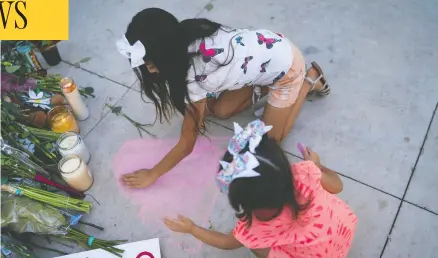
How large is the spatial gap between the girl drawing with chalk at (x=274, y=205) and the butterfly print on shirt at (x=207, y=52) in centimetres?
44

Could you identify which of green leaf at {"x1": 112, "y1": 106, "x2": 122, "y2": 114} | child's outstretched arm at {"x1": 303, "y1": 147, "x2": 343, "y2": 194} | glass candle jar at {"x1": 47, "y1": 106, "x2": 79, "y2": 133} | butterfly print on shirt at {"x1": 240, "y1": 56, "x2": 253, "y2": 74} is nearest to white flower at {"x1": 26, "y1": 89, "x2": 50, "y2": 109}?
glass candle jar at {"x1": 47, "y1": 106, "x2": 79, "y2": 133}

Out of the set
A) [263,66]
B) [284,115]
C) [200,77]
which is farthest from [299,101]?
[200,77]

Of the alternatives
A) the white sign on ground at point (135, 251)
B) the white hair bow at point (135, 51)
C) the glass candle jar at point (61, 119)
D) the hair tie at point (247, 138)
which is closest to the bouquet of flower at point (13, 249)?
the white sign on ground at point (135, 251)

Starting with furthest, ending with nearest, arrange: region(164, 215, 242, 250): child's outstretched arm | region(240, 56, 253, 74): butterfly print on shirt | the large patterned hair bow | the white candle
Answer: the white candle
region(240, 56, 253, 74): butterfly print on shirt
region(164, 215, 242, 250): child's outstretched arm
the large patterned hair bow

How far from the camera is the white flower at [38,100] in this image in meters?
A: 1.96

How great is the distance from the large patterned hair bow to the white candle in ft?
3.53

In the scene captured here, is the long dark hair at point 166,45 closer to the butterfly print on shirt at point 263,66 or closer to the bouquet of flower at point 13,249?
the butterfly print on shirt at point 263,66

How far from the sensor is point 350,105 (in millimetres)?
2041

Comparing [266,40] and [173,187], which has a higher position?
[266,40]

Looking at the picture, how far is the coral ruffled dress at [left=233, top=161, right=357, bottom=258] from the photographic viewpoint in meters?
1.25

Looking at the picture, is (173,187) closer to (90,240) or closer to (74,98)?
(90,240)

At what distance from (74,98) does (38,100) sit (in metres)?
0.16

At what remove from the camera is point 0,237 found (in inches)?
60.9

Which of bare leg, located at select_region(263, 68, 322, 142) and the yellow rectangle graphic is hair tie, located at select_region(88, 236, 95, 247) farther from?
the yellow rectangle graphic
